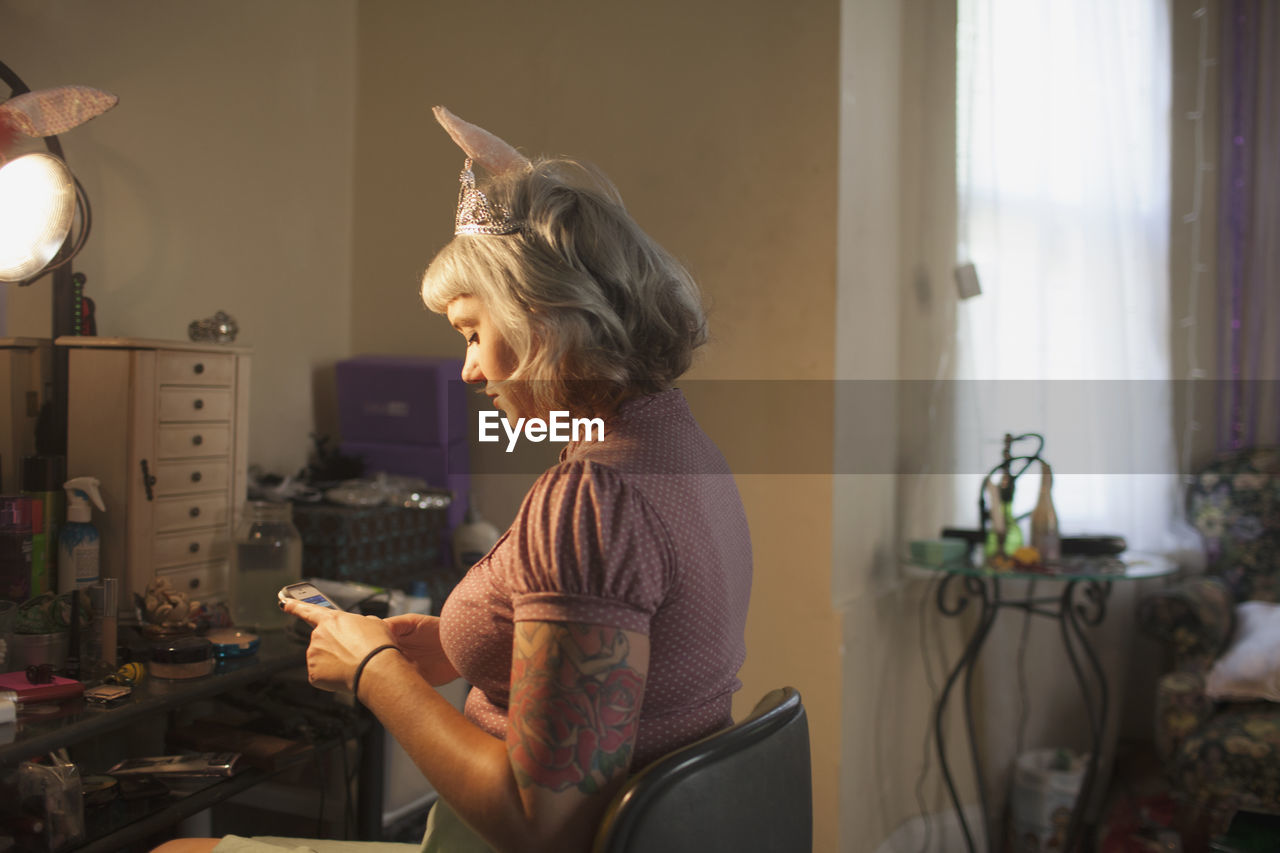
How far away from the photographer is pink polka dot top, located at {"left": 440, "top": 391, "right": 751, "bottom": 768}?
918 millimetres

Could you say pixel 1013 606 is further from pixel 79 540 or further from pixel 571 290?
pixel 79 540

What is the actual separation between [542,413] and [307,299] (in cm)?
186

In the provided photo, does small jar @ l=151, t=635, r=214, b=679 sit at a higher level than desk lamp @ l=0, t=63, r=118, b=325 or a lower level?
lower

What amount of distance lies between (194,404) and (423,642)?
87cm

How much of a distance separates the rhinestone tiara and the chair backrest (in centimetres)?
278

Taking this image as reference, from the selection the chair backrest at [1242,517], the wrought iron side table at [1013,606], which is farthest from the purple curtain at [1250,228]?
the wrought iron side table at [1013,606]

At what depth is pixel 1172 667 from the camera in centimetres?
297

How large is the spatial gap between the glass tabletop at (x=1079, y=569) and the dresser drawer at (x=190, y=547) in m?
1.68

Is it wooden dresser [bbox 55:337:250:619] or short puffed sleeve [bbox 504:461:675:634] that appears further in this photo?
wooden dresser [bbox 55:337:250:619]

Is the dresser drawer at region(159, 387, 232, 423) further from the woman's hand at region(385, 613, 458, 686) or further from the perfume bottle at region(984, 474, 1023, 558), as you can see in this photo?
the perfume bottle at region(984, 474, 1023, 558)

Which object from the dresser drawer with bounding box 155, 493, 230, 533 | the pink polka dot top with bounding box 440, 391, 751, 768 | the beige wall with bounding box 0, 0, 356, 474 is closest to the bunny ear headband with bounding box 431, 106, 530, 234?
the pink polka dot top with bounding box 440, 391, 751, 768

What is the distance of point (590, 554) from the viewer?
919 mm

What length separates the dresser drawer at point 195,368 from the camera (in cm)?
185

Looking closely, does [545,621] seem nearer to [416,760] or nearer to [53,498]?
[416,760]
